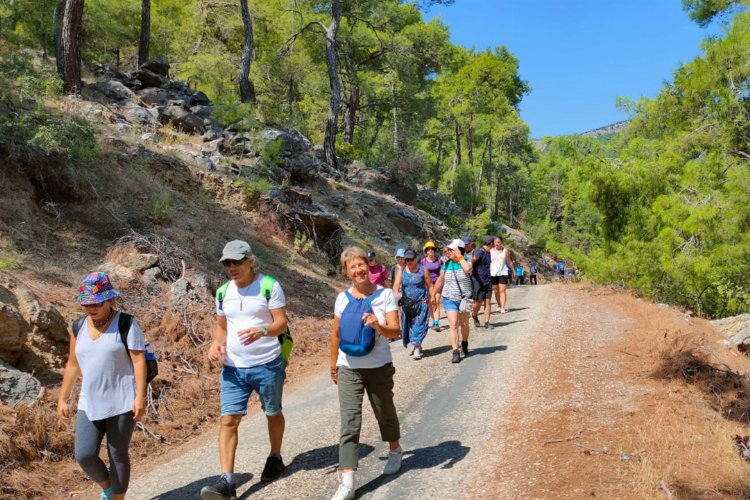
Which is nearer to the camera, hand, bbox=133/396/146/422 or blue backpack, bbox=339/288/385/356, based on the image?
hand, bbox=133/396/146/422

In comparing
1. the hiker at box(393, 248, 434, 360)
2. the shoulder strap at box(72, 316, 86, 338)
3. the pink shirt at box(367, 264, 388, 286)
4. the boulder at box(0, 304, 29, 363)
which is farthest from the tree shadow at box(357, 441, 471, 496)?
the pink shirt at box(367, 264, 388, 286)

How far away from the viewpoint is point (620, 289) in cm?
1555

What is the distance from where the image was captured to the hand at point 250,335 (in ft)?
13.1

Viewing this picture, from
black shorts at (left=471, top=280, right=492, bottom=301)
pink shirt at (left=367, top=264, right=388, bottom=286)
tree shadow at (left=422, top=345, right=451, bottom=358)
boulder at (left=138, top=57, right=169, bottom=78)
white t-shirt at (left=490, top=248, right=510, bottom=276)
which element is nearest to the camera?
tree shadow at (left=422, top=345, right=451, bottom=358)

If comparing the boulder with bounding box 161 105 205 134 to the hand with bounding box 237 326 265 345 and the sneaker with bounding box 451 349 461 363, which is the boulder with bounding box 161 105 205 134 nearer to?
the sneaker with bounding box 451 349 461 363

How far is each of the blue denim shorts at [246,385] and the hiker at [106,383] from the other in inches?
24.2

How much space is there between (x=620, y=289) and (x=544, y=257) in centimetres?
3737

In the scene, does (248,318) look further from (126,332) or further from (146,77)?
(146,77)

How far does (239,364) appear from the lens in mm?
4102

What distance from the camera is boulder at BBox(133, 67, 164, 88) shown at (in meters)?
18.6

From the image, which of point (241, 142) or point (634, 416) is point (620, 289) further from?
point (241, 142)

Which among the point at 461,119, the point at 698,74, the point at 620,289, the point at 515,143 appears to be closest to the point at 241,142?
the point at 620,289

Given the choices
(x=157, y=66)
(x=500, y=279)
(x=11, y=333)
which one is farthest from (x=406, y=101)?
(x=11, y=333)

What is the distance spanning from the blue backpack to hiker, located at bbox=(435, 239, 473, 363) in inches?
170
